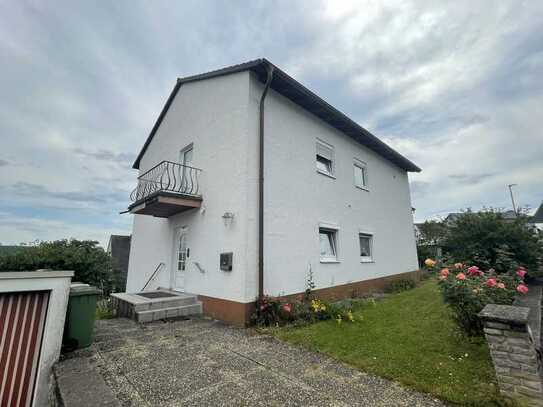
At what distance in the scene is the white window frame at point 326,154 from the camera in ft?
28.5

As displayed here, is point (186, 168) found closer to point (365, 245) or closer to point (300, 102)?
point (300, 102)

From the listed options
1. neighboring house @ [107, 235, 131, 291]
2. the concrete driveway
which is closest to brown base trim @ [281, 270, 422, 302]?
the concrete driveway

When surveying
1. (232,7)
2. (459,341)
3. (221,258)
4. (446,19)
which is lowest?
(459,341)

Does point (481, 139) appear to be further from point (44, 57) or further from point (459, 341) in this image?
point (44, 57)

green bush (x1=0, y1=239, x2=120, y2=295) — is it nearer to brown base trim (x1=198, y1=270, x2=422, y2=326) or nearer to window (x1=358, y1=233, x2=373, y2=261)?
brown base trim (x1=198, y1=270, x2=422, y2=326)

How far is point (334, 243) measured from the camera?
8586mm

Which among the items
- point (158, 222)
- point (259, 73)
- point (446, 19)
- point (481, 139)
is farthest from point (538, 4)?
point (158, 222)

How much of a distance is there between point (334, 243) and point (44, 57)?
10.8 metres

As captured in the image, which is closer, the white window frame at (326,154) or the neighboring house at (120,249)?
the white window frame at (326,154)

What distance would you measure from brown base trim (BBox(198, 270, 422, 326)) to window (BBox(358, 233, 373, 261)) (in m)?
0.92

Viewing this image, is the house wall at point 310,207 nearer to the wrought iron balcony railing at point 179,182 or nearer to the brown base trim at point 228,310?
the brown base trim at point 228,310

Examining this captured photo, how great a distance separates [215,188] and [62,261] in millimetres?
7174

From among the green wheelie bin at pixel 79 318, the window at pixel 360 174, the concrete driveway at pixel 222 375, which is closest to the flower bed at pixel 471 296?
the concrete driveway at pixel 222 375

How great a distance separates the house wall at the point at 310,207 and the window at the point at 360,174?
0.72ft
